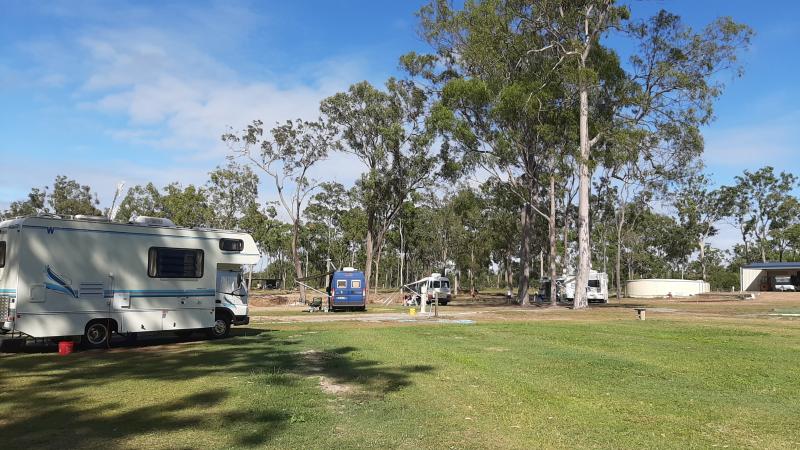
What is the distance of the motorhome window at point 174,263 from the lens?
15172mm

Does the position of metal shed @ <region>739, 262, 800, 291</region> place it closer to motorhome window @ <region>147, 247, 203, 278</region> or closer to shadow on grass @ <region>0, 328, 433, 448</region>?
shadow on grass @ <region>0, 328, 433, 448</region>

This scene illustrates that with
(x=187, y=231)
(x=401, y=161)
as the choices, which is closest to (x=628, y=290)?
(x=401, y=161)

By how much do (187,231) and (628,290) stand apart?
61.1 m

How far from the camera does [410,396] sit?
8406 mm

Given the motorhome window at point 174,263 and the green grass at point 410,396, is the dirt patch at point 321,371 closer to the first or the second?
the green grass at point 410,396

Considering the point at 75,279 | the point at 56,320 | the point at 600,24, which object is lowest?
the point at 56,320

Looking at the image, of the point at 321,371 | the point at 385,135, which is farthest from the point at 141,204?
the point at 321,371

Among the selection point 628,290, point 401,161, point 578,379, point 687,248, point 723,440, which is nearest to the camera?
point 723,440

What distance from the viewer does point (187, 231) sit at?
15.9 m

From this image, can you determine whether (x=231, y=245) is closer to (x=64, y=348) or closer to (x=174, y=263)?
(x=174, y=263)

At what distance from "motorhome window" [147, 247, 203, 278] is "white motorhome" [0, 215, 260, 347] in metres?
0.02

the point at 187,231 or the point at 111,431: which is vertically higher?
the point at 187,231

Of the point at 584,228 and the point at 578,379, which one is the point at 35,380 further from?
the point at 584,228

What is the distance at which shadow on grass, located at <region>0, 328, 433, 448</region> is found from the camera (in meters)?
6.57
